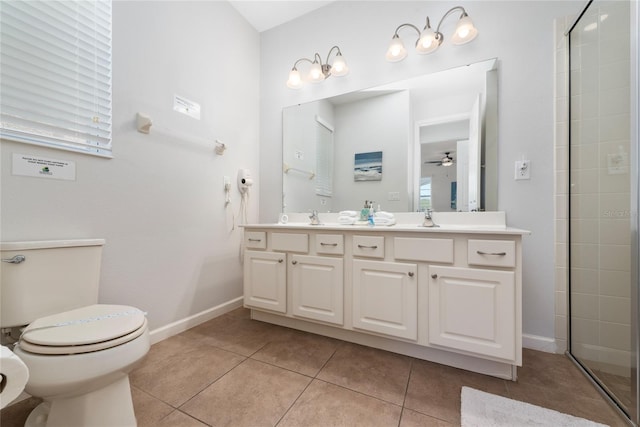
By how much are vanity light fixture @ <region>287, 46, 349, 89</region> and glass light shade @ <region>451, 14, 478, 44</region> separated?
0.82 meters

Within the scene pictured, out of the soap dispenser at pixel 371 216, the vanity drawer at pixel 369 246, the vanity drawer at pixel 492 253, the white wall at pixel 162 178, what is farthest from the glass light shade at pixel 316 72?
the vanity drawer at pixel 492 253

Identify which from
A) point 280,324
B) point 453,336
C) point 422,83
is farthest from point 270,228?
point 422,83

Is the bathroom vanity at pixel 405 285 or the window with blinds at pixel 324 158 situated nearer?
the bathroom vanity at pixel 405 285

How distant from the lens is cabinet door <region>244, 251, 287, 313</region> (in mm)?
1812

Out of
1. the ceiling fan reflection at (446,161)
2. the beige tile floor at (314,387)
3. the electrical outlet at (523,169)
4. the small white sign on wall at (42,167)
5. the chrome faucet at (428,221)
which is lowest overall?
the beige tile floor at (314,387)

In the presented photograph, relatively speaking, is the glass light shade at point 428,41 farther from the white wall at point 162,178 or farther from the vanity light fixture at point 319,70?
the white wall at point 162,178

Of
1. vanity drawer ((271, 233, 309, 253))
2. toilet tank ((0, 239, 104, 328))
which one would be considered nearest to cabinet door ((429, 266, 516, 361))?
vanity drawer ((271, 233, 309, 253))

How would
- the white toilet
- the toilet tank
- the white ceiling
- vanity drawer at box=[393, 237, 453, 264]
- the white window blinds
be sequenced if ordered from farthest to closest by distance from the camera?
the white ceiling, vanity drawer at box=[393, 237, 453, 264], the white window blinds, the toilet tank, the white toilet

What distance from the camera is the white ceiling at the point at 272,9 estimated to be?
222 cm

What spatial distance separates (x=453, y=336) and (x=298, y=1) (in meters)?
2.81

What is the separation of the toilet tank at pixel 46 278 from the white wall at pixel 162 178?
143 mm

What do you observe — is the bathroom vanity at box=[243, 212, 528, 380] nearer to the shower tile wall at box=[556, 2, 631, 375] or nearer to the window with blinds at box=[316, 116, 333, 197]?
the shower tile wall at box=[556, 2, 631, 375]

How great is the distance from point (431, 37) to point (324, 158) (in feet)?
3.84

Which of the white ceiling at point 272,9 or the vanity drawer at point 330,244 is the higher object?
the white ceiling at point 272,9
